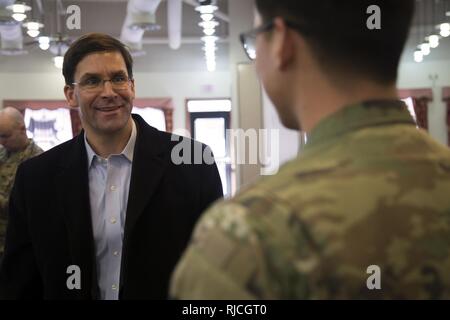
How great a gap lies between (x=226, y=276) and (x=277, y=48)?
0.33m

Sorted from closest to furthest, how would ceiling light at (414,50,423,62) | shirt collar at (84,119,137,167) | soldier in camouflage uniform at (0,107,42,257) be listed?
1. shirt collar at (84,119,137,167)
2. soldier in camouflage uniform at (0,107,42,257)
3. ceiling light at (414,50,423,62)

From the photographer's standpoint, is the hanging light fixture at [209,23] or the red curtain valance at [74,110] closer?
the hanging light fixture at [209,23]

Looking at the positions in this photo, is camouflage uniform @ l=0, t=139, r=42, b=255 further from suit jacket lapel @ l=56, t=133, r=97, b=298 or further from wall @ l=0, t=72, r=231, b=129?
wall @ l=0, t=72, r=231, b=129

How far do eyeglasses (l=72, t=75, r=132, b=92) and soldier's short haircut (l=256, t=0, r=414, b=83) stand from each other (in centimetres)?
128

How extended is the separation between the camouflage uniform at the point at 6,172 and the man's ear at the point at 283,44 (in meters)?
3.13

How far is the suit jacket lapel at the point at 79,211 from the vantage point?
1.80 m

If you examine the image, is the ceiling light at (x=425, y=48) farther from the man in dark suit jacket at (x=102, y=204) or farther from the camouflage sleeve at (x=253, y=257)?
the camouflage sleeve at (x=253, y=257)

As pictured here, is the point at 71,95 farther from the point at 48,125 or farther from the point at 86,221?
the point at 48,125

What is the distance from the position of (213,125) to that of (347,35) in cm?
942

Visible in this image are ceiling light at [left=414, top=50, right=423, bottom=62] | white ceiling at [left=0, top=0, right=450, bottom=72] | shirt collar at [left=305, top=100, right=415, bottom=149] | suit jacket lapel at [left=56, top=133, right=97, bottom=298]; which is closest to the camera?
shirt collar at [left=305, top=100, right=415, bottom=149]

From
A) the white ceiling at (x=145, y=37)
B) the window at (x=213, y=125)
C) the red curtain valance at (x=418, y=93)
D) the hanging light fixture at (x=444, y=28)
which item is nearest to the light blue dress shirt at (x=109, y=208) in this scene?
the hanging light fixture at (x=444, y=28)

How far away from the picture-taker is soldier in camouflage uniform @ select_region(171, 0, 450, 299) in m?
0.69

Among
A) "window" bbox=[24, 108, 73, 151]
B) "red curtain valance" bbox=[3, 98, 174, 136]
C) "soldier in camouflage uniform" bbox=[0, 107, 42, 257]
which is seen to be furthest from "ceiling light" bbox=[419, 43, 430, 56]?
"window" bbox=[24, 108, 73, 151]

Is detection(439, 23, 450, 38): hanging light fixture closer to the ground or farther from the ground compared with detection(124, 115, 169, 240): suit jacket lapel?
farther from the ground
